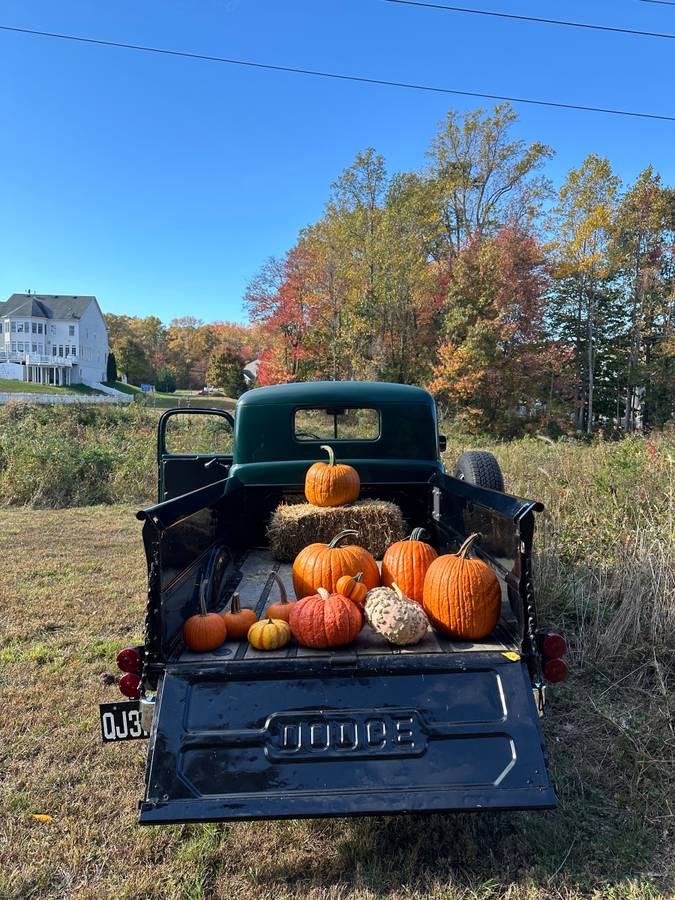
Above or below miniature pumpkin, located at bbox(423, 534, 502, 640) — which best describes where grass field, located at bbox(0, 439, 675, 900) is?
below

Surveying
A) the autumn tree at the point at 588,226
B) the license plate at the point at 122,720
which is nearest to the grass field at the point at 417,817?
the license plate at the point at 122,720

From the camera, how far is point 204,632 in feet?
7.89

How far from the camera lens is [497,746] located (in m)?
2.01

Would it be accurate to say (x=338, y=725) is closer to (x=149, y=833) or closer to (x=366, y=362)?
(x=149, y=833)

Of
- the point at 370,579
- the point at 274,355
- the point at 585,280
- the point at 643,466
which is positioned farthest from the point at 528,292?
the point at 370,579

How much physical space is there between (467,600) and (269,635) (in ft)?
2.74

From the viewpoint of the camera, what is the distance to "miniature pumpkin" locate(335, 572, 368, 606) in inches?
104

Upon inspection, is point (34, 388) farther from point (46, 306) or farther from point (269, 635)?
point (269, 635)

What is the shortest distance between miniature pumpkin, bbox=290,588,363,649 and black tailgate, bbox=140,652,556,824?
0.54ft

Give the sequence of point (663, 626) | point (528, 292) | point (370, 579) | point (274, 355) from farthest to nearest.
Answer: point (274, 355), point (528, 292), point (663, 626), point (370, 579)

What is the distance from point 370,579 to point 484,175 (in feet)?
104

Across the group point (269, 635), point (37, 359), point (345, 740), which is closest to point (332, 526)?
point (269, 635)

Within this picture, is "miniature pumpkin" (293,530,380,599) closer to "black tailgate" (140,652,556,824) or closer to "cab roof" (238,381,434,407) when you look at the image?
"black tailgate" (140,652,556,824)

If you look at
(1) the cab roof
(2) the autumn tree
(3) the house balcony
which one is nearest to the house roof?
(3) the house balcony
